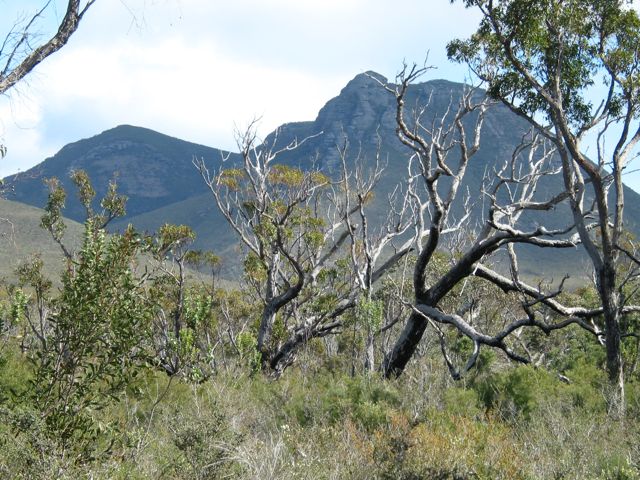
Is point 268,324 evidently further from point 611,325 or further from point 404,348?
point 611,325

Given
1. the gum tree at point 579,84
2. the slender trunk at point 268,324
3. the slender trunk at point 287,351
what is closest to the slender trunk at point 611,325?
the gum tree at point 579,84

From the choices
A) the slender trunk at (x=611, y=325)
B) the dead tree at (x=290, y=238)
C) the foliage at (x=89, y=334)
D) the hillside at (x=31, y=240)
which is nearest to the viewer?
the foliage at (x=89, y=334)

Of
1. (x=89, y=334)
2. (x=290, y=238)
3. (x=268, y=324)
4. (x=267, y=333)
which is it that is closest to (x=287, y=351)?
(x=267, y=333)

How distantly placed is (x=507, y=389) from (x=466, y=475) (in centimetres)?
459

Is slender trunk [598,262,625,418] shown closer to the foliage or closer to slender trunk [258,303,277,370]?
the foliage

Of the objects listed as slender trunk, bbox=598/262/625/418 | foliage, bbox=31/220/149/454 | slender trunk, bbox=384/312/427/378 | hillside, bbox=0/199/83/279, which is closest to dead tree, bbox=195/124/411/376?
slender trunk, bbox=384/312/427/378

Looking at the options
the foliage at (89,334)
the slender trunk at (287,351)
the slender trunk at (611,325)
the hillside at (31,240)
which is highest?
the slender trunk at (611,325)

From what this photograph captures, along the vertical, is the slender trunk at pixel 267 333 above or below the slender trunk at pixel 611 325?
below

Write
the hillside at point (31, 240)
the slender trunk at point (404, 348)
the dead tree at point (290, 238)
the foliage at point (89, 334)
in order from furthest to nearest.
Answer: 1. the hillside at point (31, 240)
2. the dead tree at point (290, 238)
3. the slender trunk at point (404, 348)
4. the foliage at point (89, 334)

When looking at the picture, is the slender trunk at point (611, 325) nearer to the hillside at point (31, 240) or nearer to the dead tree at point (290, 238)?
the dead tree at point (290, 238)

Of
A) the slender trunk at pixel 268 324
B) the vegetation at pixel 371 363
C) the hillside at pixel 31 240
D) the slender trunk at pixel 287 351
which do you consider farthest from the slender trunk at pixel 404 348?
the hillside at pixel 31 240

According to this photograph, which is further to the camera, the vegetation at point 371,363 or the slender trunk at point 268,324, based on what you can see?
the slender trunk at point 268,324

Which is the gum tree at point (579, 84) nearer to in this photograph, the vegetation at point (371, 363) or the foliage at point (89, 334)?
the vegetation at point (371, 363)

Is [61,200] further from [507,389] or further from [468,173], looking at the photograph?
[468,173]
